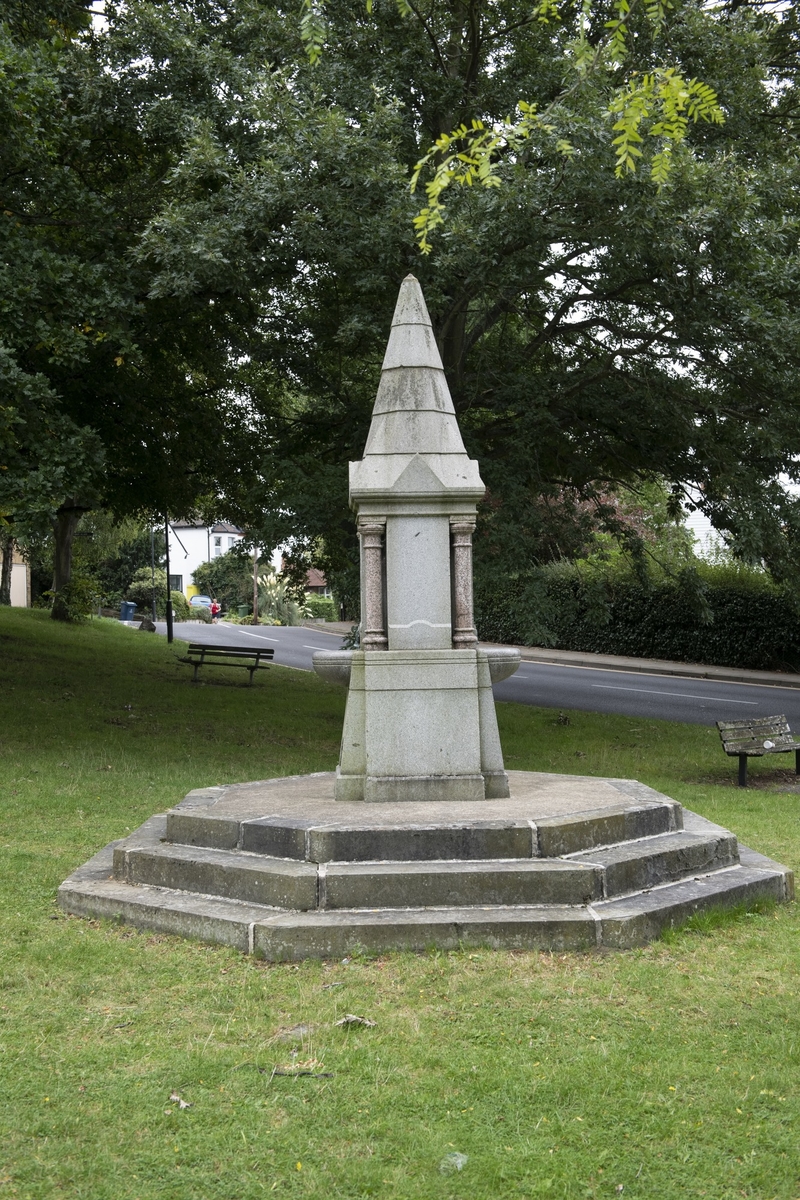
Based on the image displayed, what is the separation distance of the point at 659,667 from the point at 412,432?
2251 cm

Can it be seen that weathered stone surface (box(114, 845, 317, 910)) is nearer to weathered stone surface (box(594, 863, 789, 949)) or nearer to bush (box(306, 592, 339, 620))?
weathered stone surface (box(594, 863, 789, 949))

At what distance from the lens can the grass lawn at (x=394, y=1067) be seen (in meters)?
3.63

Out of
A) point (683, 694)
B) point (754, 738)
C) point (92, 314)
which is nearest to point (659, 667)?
point (683, 694)

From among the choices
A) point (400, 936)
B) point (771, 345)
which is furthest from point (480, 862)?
point (771, 345)

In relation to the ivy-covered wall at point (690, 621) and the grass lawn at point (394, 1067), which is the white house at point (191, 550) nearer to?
the ivy-covered wall at point (690, 621)

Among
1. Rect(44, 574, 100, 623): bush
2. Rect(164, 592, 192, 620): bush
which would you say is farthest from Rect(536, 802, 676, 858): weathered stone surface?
Rect(164, 592, 192, 620): bush

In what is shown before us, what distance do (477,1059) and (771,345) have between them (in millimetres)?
9593

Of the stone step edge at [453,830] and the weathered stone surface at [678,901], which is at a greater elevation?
the stone step edge at [453,830]

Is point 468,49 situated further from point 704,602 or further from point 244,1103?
point 244,1103

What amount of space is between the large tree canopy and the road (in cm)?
472

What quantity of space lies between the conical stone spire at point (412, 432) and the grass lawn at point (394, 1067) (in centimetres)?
343

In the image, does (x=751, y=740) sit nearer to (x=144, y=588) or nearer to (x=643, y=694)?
(x=643, y=694)

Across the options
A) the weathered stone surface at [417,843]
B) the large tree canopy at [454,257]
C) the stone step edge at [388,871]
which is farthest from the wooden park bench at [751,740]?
the weathered stone surface at [417,843]

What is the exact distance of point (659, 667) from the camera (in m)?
29.2
